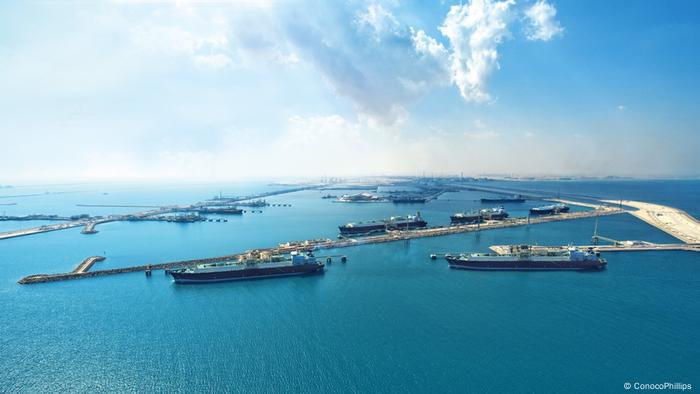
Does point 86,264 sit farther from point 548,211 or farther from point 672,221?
point 672,221

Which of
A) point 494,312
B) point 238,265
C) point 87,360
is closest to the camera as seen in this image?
point 87,360

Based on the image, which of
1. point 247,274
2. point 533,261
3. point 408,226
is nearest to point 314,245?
point 247,274

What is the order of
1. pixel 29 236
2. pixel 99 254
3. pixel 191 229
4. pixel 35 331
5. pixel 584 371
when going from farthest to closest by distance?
pixel 191 229 → pixel 29 236 → pixel 99 254 → pixel 35 331 → pixel 584 371

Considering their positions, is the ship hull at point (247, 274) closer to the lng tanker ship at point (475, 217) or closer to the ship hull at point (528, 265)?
the ship hull at point (528, 265)

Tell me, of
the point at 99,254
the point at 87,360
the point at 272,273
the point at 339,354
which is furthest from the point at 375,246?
the point at 99,254

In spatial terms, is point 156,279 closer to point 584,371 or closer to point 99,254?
point 99,254

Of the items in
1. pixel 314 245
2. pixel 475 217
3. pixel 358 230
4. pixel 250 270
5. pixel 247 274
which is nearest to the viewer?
pixel 247 274

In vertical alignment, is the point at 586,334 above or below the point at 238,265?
below
